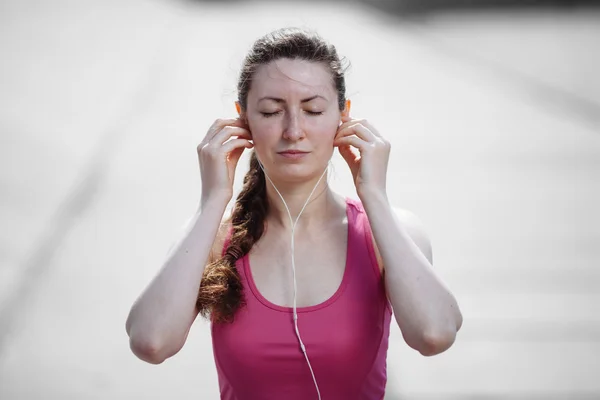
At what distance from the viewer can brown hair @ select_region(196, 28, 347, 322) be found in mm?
1790

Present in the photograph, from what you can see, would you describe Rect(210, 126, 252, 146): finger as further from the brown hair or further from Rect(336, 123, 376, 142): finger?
Rect(336, 123, 376, 142): finger

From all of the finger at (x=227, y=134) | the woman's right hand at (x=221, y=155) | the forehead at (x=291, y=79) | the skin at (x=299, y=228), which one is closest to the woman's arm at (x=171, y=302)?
the skin at (x=299, y=228)

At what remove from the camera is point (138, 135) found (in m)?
6.53

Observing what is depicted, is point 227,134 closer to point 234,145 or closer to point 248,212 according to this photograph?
point 234,145

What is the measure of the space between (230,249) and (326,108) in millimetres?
438

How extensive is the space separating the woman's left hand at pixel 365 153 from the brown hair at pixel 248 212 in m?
0.12

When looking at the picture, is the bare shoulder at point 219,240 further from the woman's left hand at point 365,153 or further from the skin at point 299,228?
the woman's left hand at point 365,153

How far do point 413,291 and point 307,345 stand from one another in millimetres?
282

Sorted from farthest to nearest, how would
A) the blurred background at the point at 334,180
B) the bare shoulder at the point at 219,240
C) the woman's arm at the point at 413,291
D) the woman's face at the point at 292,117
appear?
the blurred background at the point at 334,180, the bare shoulder at the point at 219,240, the woman's face at the point at 292,117, the woman's arm at the point at 413,291

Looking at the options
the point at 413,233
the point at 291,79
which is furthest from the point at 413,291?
the point at 291,79

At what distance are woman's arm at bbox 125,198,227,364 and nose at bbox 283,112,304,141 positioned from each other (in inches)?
11.8

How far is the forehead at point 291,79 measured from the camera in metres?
1.82

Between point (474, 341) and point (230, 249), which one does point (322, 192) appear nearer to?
point (230, 249)

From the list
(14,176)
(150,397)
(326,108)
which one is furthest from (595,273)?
(14,176)
